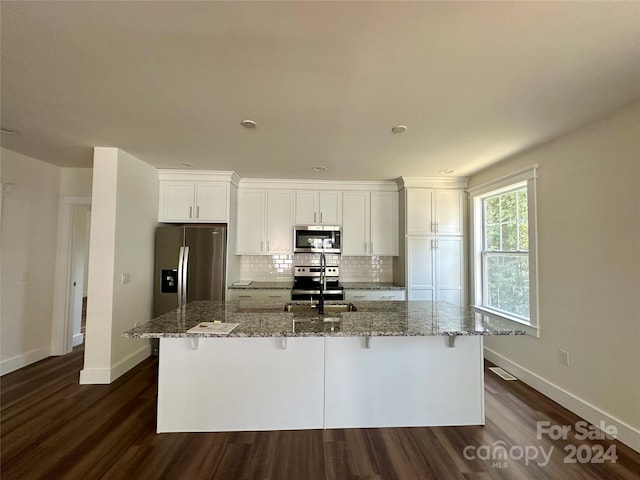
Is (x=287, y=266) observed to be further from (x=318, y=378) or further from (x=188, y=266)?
(x=318, y=378)

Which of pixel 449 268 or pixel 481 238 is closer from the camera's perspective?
pixel 481 238

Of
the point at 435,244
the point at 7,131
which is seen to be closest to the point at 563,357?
the point at 435,244

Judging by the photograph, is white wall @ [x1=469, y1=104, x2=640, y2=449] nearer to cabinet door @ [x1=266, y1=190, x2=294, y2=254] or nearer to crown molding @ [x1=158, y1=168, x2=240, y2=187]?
cabinet door @ [x1=266, y1=190, x2=294, y2=254]

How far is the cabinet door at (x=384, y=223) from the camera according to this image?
14.0 ft

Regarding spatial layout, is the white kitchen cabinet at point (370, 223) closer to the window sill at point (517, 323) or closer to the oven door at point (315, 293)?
the oven door at point (315, 293)

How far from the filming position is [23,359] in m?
3.26

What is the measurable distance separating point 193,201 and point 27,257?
1941 millimetres

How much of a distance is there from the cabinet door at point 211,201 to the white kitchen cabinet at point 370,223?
1726mm

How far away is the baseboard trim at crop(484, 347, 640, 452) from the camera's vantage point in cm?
198

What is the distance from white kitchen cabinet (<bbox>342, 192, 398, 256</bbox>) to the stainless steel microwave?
0.47 ft

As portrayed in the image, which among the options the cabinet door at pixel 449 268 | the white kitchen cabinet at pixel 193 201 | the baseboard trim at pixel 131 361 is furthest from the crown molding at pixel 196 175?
the cabinet door at pixel 449 268

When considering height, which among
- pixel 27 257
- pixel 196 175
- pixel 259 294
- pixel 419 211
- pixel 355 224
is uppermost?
pixel 196 175

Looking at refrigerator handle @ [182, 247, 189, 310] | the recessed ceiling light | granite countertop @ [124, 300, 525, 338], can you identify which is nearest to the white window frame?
granite countertop @ [124, 300, 525, 338]

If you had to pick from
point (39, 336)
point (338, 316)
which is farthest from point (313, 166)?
point (39, 336)
